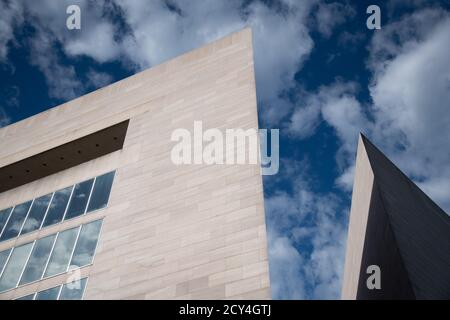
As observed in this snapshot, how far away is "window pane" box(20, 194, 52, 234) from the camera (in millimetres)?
19422

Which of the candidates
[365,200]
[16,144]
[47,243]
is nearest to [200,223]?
[47,243]

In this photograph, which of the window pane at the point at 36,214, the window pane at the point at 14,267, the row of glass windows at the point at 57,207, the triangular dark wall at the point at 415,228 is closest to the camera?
the triangular dark wall at the point at 415,228

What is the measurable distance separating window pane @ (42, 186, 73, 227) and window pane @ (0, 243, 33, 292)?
1.46 meters

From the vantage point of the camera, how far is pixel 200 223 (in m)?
13.8

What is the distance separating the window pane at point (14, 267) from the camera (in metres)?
17.0

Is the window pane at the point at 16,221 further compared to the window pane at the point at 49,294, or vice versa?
the window pane at the point at 16,221

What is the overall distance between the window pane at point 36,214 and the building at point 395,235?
1721 cm

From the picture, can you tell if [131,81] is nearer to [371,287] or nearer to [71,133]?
[71,133]

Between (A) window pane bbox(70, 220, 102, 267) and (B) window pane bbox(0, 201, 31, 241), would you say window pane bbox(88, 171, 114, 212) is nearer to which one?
(A) window pane bbox(70, 220, 102, 267)

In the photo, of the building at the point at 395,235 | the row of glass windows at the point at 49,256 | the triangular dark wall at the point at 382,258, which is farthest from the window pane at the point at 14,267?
the building at the point at 395,235

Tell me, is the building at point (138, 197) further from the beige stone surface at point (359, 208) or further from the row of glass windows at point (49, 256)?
the beige stone surface at point (359, 208)

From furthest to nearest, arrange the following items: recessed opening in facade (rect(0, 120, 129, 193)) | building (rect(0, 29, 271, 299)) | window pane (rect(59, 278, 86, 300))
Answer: recessed opening in facade (rect(0, 120, 129, 193))
window pane (rect(59, 278, 86, 300))
building (rect(0, 29, 271, 299))

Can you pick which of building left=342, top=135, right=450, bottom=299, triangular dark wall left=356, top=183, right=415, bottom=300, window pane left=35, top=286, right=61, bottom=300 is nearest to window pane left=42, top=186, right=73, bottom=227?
window pane left=35, top=286, right=61, bottom=300

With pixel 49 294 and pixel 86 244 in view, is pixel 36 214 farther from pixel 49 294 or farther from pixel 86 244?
pixel 49 294
